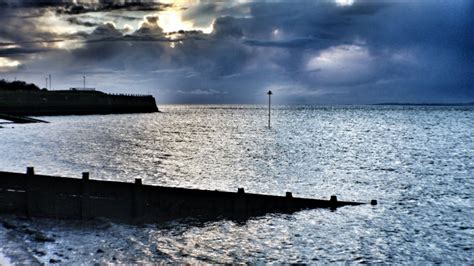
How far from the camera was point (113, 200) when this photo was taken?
68.5 feet

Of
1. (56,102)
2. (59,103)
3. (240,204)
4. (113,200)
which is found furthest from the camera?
(59,103)

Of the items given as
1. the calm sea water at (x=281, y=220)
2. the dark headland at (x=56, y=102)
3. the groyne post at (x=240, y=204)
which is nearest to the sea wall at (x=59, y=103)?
the dark headland at (x=56, y=102)

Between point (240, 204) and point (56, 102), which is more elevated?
point (56, 102)

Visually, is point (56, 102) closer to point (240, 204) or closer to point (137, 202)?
point (137, 202)

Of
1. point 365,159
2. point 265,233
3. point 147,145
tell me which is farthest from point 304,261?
point 147,145

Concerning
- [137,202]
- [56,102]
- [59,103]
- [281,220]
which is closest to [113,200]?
[137,202]

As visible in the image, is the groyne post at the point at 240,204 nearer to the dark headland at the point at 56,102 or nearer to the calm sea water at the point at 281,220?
the calm sea water at the point at 281,220

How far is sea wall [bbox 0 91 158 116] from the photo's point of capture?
12925 centimetres

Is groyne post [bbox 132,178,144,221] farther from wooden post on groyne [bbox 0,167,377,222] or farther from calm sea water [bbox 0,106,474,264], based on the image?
calm sea water [bbox 0,106,474,264]

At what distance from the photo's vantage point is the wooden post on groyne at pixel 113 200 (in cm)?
2059

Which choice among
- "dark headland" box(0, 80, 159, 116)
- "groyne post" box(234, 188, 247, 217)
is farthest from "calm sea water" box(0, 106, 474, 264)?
"dark headland" box(0, 80, 159, 116)

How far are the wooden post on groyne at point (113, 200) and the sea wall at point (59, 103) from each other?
387ft

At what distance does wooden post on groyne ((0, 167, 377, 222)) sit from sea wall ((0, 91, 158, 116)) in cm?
11804

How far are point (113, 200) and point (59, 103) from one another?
5665 inches
